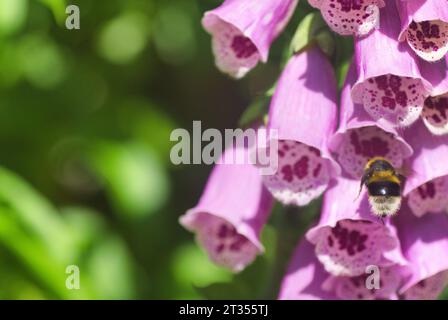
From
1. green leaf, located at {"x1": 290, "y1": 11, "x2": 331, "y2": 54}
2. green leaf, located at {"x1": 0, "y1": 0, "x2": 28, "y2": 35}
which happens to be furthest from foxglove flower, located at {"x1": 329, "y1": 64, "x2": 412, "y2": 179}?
green leaf, located at {"x1": 0, "y1": 0, "x2": 28, "y2": 35}

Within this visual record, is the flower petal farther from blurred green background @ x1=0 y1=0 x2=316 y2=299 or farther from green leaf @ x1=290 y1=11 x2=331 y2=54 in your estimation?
blurred green background @ x1=0 y1=0 x2=316 y2=299

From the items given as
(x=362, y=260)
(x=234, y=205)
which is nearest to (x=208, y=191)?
(x=234, y=205)

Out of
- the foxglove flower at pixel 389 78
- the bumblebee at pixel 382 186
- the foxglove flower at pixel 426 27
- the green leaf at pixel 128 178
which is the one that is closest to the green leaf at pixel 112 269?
the green leaf at pixel 128 178

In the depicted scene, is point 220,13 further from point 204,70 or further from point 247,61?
point 204,70

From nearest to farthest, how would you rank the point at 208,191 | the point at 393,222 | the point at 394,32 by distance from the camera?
the point at 394,32 < the point at 393,222 < the point at 208,191

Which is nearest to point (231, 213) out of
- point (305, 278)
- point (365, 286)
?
point (305, 278)

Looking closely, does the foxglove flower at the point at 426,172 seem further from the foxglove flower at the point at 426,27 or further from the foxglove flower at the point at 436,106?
the foxglove flower at the point at 426,27
